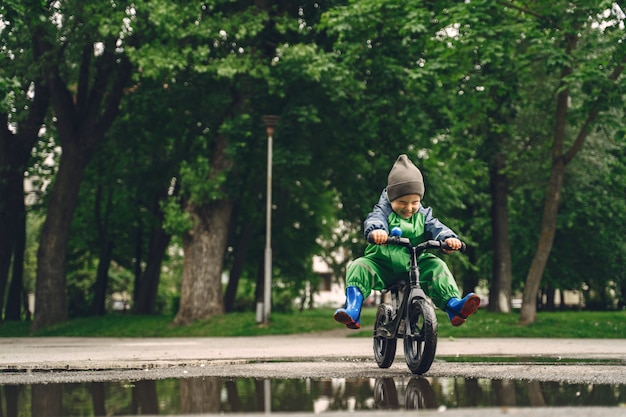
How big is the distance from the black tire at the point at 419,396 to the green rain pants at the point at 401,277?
1.11m

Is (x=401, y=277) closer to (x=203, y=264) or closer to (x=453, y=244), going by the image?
(x=453, y=244)

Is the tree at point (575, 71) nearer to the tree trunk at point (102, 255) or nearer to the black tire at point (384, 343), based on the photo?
the black tire at point (384, 343)

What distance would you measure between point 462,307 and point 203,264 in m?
15.9

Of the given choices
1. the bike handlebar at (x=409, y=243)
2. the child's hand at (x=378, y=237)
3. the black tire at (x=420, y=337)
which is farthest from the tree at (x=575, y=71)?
the black tire at (x=420, y=337)

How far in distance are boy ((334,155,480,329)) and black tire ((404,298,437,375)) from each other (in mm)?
387

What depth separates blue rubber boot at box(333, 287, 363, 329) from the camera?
25.4ft

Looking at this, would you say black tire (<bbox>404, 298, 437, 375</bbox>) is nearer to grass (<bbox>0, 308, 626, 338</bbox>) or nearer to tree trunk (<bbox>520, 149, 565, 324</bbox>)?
grass (<bbox>0, 308, 626, 338</bbox>)

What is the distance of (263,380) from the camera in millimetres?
7418

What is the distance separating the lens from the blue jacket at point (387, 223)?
8.00m

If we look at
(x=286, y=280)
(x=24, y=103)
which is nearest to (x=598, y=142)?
(x=286, y=280)

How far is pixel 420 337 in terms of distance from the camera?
302 inches

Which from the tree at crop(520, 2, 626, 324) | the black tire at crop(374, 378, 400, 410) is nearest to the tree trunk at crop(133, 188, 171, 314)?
the tree at crop(520, 2, 626, 324)

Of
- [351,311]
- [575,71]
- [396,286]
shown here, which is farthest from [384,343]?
[575,71]

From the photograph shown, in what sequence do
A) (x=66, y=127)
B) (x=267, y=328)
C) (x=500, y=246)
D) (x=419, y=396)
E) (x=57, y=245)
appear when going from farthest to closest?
(x=500, y=246)
(x=66, y=127)
(x=57, y=245)
(x=267, y=328)
(x=419, y=396)
